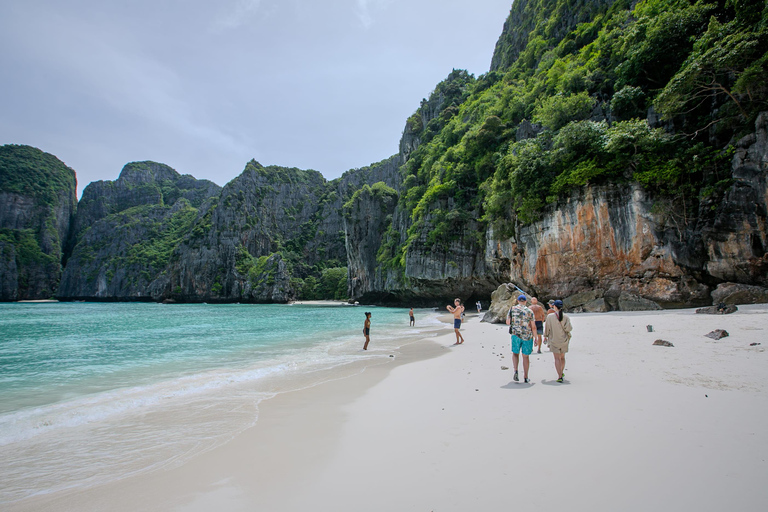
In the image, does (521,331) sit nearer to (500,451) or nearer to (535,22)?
(500,451)

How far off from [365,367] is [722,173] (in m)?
18.6

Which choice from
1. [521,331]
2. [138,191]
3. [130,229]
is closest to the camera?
[521,331]

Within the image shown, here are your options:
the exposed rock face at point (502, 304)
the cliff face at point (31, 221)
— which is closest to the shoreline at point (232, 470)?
the exposed rock face at point (502, 304)

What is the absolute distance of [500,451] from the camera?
A: 3.13m

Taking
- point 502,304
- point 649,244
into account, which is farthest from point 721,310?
point 502,304

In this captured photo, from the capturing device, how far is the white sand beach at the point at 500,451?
2.40 m

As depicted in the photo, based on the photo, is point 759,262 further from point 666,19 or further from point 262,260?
point 262,260

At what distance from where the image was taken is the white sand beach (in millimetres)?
2400

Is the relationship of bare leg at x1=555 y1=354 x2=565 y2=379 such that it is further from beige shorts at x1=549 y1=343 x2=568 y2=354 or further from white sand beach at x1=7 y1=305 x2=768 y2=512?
white sand beach at x1=7 y1=305 x2=768 y2=512

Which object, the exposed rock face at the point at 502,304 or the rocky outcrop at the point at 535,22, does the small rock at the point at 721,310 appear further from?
the rocky outcrop at the point at 535,22

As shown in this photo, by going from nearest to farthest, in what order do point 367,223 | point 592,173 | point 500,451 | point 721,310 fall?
1. point 500,451
2. point 721,310
3. point 592,173
4. point 367,223

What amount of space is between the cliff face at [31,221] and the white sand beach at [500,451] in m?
136

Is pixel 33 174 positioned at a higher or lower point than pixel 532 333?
higher

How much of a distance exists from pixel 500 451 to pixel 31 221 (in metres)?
160
